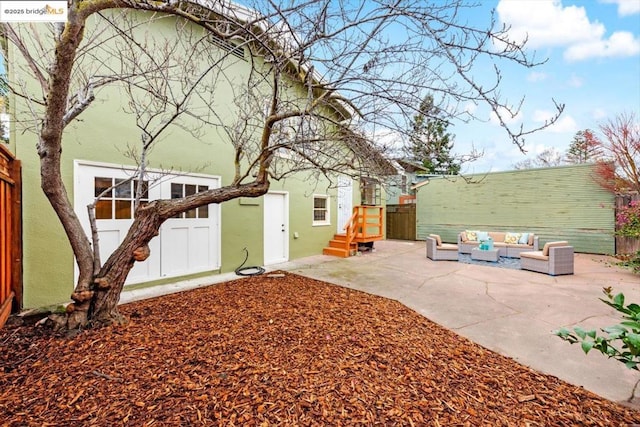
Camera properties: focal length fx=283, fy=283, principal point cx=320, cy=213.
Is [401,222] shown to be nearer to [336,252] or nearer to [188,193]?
[336,252]

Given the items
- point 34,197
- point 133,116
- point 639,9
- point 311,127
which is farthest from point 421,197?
point 34,197

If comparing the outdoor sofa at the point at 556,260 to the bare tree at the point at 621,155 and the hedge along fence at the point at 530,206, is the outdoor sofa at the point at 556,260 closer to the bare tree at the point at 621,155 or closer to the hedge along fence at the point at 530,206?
the hedge along fence at the point at 530,206

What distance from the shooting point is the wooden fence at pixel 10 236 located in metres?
3.20

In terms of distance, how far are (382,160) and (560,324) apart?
123 inches

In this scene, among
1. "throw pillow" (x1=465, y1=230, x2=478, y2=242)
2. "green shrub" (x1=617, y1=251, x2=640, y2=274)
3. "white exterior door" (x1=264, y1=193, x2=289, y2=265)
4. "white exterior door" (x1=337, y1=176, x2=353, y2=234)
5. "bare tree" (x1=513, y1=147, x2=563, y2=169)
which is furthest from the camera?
"bare tree" (x1=513, y1=147, x2=563, y2=169)

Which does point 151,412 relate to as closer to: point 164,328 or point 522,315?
point 164,328

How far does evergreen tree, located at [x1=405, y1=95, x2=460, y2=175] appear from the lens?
3318mm

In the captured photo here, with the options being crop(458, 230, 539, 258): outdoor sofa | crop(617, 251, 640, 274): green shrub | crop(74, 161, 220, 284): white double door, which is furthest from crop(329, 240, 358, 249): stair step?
crop(617, 251, 640, 274): green shrub

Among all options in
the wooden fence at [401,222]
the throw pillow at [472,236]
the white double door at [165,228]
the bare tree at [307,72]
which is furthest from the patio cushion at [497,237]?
the white double door at [165,228]

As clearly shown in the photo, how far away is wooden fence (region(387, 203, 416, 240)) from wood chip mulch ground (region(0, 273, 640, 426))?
10088mm

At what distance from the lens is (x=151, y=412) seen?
6.13 ft

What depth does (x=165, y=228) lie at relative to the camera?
17.7 feet

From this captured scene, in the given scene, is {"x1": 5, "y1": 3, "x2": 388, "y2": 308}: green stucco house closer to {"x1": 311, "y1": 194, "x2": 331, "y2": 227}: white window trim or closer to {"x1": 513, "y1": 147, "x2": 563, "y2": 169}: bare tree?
{"x1": 311, "y1": 194, "x2": 331, "y2": 227}: white window trim

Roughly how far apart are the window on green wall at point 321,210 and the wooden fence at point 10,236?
642 cm
